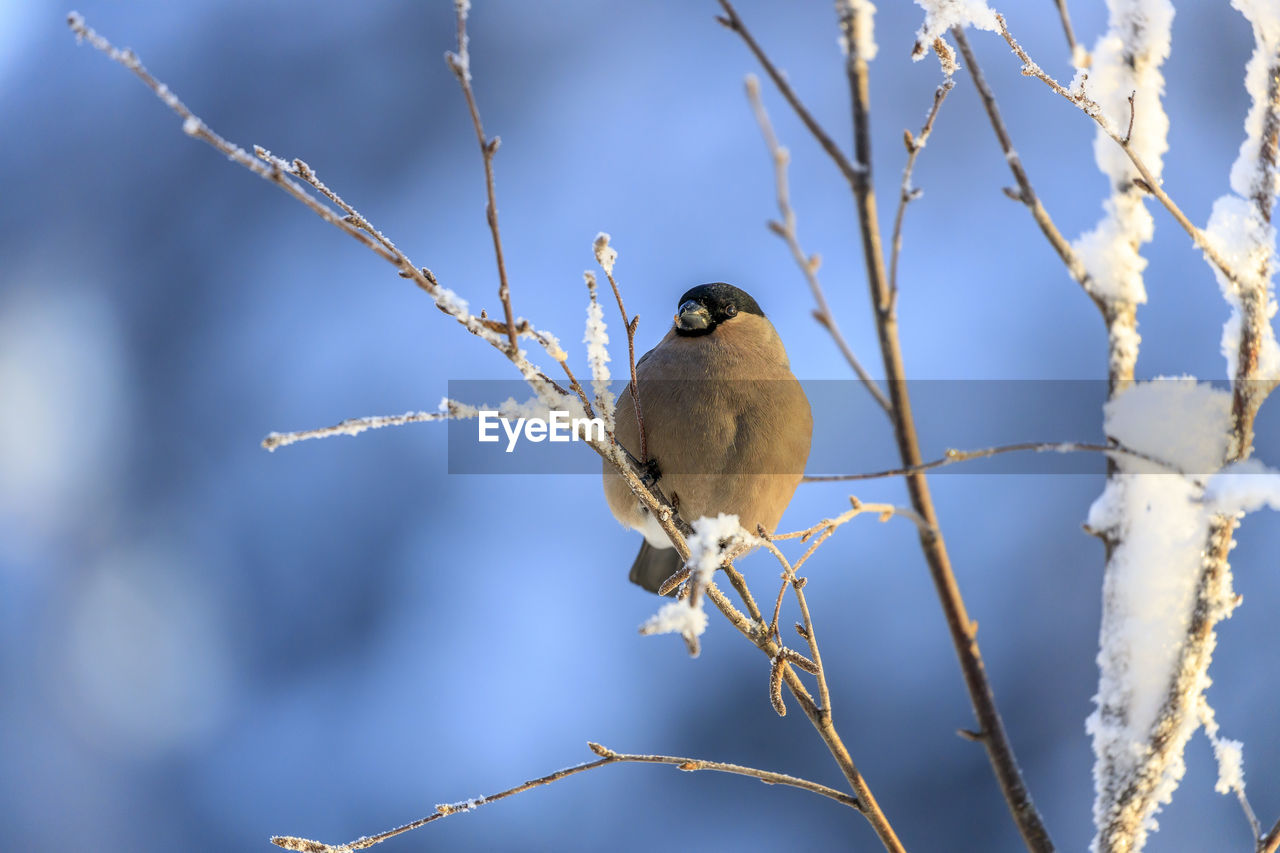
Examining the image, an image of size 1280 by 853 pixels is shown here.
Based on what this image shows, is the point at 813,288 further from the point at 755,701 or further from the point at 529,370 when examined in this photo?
the point at 755,701

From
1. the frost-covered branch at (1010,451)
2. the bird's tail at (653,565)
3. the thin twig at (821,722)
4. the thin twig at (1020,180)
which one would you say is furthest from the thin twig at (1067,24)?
the bird's tail at (653,565)

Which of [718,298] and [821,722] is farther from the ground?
[718,298]

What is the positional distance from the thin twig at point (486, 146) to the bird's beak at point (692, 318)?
0.92 metres

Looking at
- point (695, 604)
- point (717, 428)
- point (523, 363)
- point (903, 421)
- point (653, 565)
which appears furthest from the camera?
point (653, 565)

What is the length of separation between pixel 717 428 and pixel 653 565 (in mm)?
655

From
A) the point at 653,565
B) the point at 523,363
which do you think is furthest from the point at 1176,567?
the point at 653,565

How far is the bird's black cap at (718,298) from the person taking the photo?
170 centimetres

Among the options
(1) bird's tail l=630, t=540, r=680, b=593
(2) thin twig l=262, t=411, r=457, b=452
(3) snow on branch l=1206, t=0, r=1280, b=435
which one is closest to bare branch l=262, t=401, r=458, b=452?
(2) thin twig l=262, t=411, r=457, b=452

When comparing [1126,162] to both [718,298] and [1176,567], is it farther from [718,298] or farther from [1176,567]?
[718,298]

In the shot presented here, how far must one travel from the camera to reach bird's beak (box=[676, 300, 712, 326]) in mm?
1646

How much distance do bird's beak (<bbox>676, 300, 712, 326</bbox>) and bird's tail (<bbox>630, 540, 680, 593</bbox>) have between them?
22.7 inches

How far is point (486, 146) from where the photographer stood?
2.35 ft

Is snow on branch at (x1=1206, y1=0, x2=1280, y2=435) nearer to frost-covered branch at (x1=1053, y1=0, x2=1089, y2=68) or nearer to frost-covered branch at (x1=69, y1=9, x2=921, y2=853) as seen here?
Result: frost-covered branch at (x1=1053, y1=0, x2=1089, y2=68)

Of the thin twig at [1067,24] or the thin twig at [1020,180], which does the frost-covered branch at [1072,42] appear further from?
the thin twig at [1020,180]
